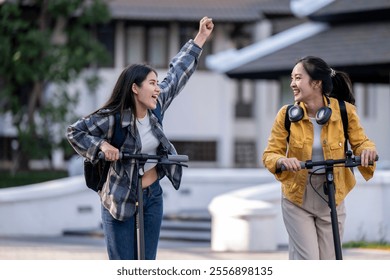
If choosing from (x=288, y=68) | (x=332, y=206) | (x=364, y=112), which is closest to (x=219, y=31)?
(x=364, y=112)

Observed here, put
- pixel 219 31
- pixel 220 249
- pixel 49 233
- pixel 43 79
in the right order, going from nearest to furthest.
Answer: pixel 220 249 < pixel 49 233 < pixel 43 79 < pixel 219 31

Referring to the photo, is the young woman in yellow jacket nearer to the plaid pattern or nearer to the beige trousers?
the beige trousers

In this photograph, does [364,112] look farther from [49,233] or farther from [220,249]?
[220,249]

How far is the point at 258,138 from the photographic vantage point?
39781 mm

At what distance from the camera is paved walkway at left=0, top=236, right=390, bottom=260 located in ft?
47.2

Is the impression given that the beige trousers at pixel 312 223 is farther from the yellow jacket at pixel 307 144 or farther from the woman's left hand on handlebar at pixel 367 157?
the woman's left hand on handlebar at pixel 367 157

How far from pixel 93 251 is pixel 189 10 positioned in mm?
21292

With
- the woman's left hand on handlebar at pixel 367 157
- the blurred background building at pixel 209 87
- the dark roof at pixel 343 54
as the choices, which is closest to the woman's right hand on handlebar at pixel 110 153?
the woman's left hand on handlebar at pixel 367 157

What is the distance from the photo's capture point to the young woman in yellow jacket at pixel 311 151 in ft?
23.3

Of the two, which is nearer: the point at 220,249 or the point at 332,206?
the point at 332,206

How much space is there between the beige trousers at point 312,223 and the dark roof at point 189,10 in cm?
2918

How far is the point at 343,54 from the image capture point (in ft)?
68.3

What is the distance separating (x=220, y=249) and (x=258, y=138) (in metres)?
23.7

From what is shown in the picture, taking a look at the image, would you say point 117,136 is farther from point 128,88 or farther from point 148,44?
point 148,44
